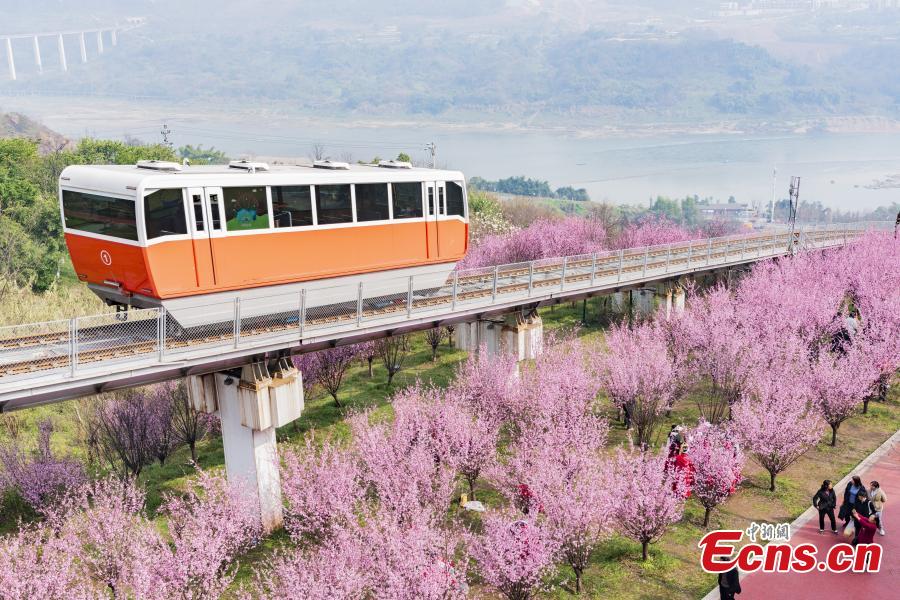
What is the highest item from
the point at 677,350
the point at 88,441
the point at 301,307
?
the point at 301,307

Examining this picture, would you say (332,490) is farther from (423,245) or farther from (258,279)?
(423,245)

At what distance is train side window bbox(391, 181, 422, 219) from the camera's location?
73.1 feet

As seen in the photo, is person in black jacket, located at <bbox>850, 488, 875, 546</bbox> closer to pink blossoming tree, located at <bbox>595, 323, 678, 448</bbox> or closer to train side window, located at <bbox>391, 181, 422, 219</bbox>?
pink blossoming tree, located at <bbox>595, 323, 678, 448</bbox>

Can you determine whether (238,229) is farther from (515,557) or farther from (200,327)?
(515,557)

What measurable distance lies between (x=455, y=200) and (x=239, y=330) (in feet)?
28.0

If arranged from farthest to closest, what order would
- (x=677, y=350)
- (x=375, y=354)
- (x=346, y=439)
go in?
(x=375, y=354) < (x=677, y=350) < (x=346, y=439)

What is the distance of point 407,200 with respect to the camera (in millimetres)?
22578

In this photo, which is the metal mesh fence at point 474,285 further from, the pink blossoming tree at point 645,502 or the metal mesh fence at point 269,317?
the pink blossoming tree at point 645,502

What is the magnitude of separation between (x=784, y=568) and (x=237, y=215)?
16.4 meters

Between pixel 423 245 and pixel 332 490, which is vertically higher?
pixel 423 245

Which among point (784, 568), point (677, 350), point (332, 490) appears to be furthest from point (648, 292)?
point (332, 490)

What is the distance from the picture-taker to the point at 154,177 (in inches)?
674

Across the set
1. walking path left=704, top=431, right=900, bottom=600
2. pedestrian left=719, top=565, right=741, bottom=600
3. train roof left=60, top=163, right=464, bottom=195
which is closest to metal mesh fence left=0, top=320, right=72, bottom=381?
train roof left=60, top=163, right=464, bottom=195

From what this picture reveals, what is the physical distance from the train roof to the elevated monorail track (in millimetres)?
3023
